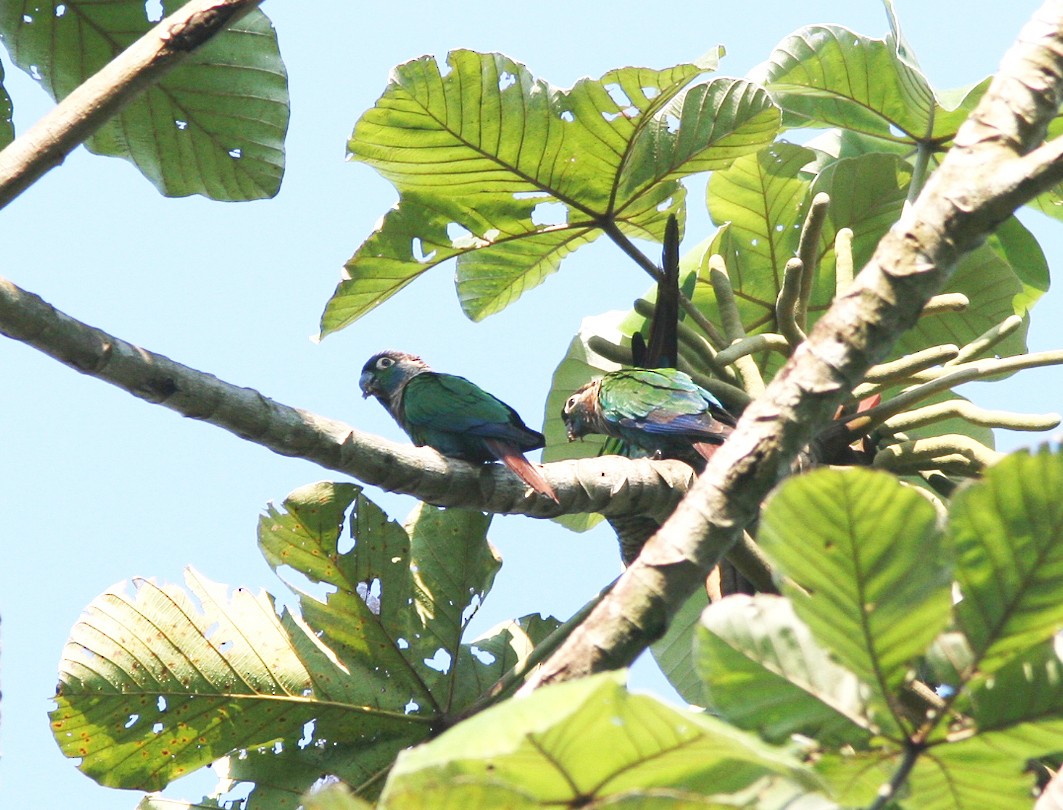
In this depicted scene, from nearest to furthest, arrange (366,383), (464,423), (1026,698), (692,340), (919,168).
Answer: (1026,698), (464,423), (692,340), (919,168), (366,383)

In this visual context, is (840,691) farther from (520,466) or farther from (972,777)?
(520,466)

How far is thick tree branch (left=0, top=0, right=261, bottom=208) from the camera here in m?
2.47

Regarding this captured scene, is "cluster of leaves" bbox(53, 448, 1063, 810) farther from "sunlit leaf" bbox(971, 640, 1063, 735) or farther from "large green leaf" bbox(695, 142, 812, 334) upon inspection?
"large green leaf" bbox(695, 142, 812, 334)

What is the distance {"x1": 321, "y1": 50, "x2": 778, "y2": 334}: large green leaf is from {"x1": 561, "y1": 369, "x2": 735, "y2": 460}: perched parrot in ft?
2.24

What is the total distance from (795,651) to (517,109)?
2.81 metres

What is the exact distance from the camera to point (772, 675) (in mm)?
1559

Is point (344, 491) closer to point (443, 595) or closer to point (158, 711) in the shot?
point (443, 595)

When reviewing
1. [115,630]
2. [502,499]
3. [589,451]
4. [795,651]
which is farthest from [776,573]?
[589,451]

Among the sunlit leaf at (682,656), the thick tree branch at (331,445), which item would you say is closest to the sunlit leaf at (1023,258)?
the sunlit leaf at (682,656)

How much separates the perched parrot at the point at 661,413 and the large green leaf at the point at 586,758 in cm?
269

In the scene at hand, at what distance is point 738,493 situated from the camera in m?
2.06

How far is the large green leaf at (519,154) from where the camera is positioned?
3842 millimetres

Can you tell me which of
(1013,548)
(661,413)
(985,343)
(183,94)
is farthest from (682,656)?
(1013,548)

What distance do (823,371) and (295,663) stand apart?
212 centimetres
